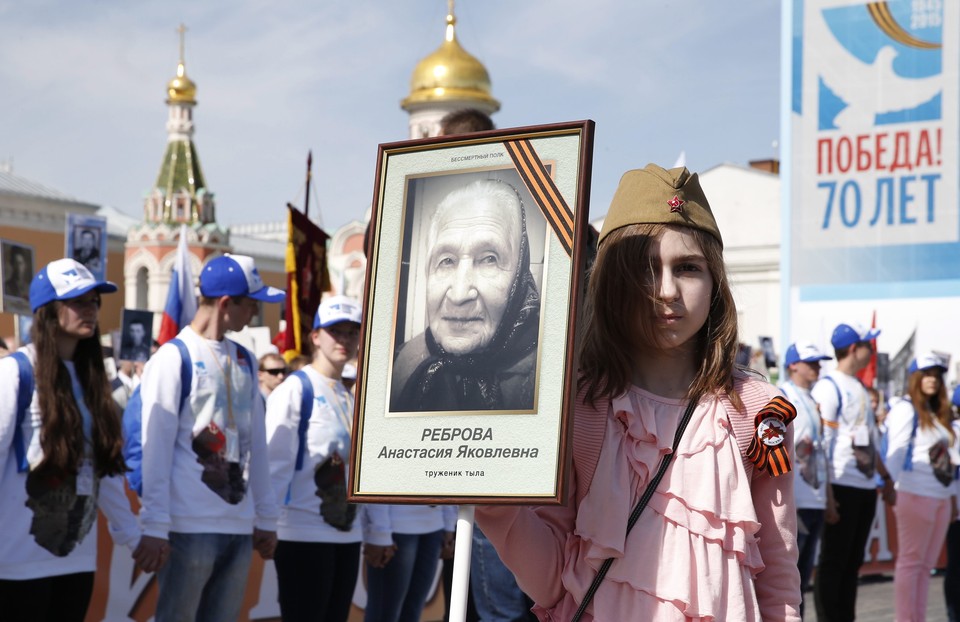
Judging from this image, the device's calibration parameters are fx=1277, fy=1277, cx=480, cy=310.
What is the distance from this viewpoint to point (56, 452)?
511 centimetres

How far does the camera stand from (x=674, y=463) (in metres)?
2.71

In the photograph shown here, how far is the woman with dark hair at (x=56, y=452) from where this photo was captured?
198 inches

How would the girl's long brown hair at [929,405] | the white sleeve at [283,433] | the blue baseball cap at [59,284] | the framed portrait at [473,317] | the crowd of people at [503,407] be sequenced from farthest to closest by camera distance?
the girl's long brown hair at [929,405] < the white sleeve at [283,433] < the blue baseball cap at [59,284] < the crowd of people at [503,407] < the framed portrait at [473,317]

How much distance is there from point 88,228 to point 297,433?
425 cm

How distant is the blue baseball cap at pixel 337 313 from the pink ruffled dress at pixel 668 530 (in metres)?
3.85

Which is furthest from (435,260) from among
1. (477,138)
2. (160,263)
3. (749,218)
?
(160,263)

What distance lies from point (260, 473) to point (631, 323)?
348 cm

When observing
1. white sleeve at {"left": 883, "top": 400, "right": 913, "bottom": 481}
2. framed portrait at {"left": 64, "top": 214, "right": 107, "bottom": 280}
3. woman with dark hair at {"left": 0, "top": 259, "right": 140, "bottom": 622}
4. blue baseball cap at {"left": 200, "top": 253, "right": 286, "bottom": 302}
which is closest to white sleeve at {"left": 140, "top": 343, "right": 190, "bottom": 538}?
woman with dark hair at {"left": 0, "top": 259, "right": 140, "bottom": 622}

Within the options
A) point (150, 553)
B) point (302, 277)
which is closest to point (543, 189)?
point (150, 553)

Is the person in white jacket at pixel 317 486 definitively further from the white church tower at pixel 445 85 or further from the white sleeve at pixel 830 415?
the white church tower at pixel 445 85

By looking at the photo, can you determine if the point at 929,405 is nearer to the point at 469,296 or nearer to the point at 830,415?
the point at 830,415

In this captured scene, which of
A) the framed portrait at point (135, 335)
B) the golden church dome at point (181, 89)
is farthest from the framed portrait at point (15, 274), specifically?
the golden church dome at point (181, 89)

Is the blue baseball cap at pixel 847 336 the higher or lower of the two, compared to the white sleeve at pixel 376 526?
higher

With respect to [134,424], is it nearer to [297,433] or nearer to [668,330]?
[297,433]
